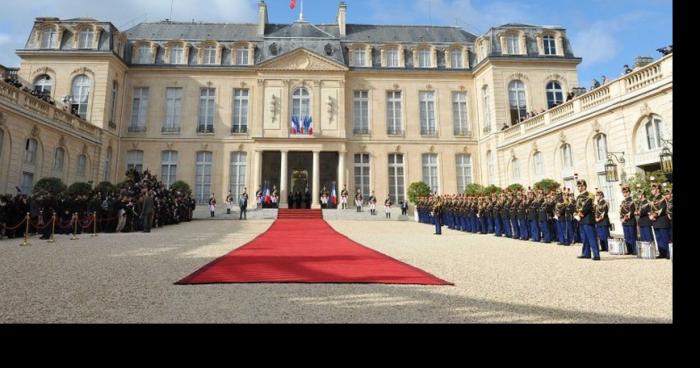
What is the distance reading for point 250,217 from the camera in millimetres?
20047

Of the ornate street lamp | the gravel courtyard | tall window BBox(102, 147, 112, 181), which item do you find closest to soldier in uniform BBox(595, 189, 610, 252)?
the gravel courtyard

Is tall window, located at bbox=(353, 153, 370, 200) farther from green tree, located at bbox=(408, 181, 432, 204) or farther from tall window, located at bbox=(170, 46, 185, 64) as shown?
tall window, located at bbox=(170, 46, 185, 64)

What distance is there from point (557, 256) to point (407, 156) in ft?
59.6

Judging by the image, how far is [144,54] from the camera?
25.1 metres

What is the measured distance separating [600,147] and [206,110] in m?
22.6

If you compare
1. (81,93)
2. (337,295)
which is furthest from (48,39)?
(337,295)

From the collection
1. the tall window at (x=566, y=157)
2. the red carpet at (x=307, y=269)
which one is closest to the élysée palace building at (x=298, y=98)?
the tall window at (x=566, y=157)

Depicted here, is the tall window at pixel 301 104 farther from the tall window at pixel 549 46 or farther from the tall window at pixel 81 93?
the tall window at pixel 549 46

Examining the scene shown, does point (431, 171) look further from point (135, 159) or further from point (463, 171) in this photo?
point (135, 159)

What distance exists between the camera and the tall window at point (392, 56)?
2616 cm
